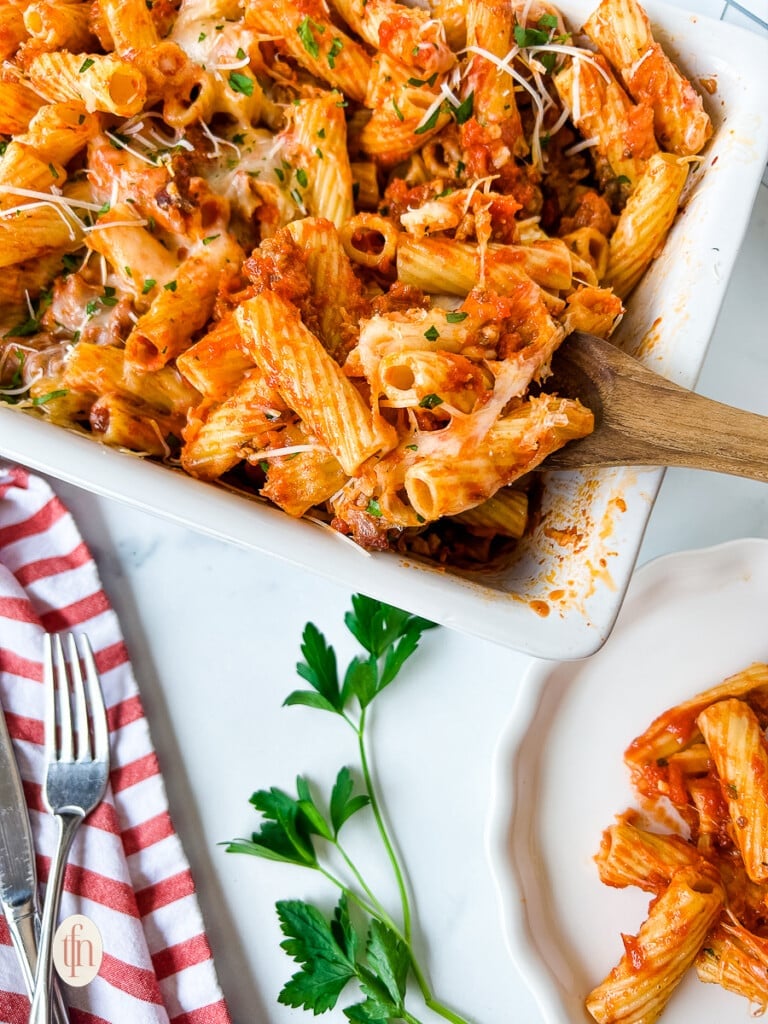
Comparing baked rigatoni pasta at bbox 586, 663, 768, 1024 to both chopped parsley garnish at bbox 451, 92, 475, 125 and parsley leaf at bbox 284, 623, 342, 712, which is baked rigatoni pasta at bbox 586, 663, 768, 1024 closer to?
parsley leaf at bbox 284, 623, 342, 712

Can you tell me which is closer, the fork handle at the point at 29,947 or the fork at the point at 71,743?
the fork handle at the point at 29,947

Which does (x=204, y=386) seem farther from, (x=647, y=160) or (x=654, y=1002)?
(x=654, y=1002)

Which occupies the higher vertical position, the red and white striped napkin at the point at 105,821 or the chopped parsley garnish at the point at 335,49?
the chopped parsley garnish at the point at 335,49

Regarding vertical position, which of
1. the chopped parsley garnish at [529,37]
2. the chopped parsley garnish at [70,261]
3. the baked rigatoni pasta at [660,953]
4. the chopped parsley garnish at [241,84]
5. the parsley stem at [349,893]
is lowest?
the parsley stem at [349,893]

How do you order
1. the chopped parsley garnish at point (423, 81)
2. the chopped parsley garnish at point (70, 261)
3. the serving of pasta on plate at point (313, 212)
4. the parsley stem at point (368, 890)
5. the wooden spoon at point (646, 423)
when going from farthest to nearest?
the parsley stem at point (368, 890) < the chopped parsley garnish at point (70, 261) < the chopped parsley garnish at point (423, 81) < the serving of pasta on plate at point (313, 212) < the wooden spoon at point (646, 423)

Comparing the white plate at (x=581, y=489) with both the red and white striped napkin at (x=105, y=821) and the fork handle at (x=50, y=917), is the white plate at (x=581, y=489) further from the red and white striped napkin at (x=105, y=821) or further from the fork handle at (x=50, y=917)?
the fork handle at (x=50, y=917)

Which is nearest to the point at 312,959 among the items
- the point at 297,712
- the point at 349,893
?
the point at 349,893

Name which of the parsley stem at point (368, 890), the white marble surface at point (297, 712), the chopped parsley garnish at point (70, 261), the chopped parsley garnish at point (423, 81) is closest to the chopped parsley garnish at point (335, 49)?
the chopped parsley garnish at point (423, 81)

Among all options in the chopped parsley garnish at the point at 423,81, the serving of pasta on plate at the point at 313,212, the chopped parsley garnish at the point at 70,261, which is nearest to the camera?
the serving of pasta on plate at the point at 313,212
